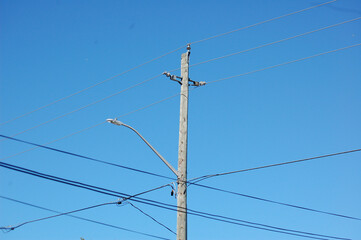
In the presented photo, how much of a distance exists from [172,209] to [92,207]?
3621 millimetres

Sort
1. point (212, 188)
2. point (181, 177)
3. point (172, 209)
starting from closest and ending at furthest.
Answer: point (181, 177) < point (172, 209) < point (212, 188)

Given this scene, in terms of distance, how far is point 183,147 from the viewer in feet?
42.5

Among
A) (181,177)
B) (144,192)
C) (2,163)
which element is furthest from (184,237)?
(2,163)

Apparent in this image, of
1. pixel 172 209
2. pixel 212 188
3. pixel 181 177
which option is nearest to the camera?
pixel 181 177

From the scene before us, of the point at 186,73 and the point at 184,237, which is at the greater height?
the point at 186,73

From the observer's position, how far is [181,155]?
1286 centimetres

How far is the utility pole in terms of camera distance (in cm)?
1194

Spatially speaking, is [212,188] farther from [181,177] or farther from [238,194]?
[181,177]

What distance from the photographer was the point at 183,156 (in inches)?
506

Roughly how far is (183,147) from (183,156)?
266 millimetres

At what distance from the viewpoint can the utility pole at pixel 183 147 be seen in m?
11.9

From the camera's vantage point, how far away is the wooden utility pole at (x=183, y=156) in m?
11.9

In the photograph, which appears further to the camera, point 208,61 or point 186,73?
point 208,61

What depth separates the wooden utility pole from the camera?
11930 millimetres
